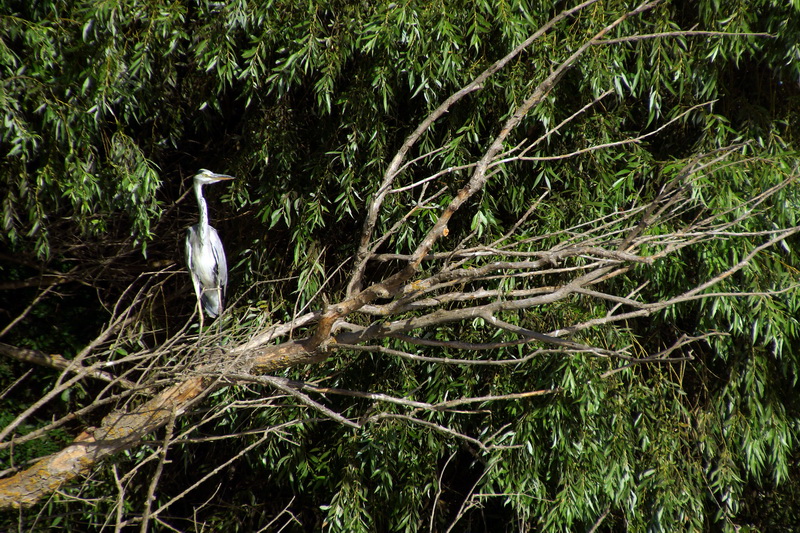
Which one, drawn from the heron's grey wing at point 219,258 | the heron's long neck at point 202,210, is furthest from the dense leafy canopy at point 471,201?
the heron's long neck at point 202,210

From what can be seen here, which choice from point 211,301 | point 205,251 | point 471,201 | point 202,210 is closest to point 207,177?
point 202,210

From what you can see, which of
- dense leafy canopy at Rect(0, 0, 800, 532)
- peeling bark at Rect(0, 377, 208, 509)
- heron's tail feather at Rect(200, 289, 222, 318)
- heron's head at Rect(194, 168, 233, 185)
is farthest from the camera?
heron's tail feather at Rect(200, 289, 222, 318)

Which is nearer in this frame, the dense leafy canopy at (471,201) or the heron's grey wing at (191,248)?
the dense leafy canopy at (471,201)

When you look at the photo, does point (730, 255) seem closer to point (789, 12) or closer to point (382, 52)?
Result: point (789, 12)

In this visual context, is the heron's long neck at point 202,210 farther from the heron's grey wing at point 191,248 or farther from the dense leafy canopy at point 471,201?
A: the dense leafy canopy at point 471,201

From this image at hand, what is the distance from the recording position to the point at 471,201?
317 cm

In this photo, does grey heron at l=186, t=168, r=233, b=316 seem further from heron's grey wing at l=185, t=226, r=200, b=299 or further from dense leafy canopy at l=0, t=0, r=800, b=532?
dense leafy canopy at l=0, t=0, r=800, b=532

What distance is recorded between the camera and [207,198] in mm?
3898

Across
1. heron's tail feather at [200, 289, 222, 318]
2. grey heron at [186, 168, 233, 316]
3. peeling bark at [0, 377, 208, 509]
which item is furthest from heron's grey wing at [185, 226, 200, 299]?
peeling bark at [0, 377, 208, 509]

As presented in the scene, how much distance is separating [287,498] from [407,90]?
6.94 ft

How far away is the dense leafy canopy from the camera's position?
2.79m

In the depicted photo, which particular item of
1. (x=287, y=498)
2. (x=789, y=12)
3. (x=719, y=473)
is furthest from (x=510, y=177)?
(x=287, y=498)

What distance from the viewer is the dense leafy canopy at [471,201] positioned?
2.79m

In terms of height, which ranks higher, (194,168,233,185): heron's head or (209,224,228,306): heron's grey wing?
(194,168,233,185): heron's head
